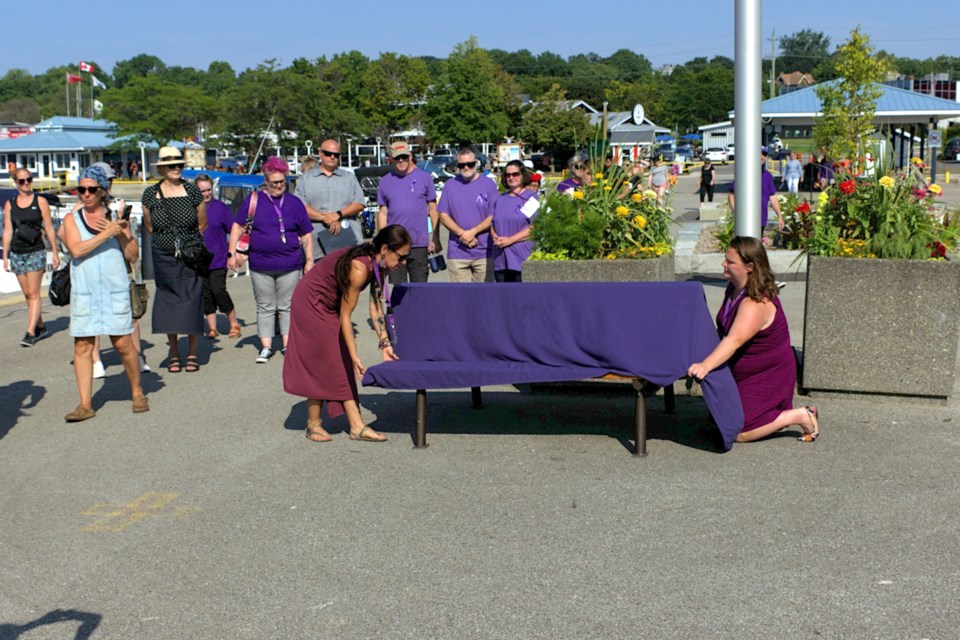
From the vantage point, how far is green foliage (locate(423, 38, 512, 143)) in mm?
78938

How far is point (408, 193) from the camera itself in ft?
37.1

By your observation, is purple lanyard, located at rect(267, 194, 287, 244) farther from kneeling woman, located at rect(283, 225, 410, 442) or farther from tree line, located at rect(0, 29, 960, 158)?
tree line, located at rect(0, 29, 960, 158)

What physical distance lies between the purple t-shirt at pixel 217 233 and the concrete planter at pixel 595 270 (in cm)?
456

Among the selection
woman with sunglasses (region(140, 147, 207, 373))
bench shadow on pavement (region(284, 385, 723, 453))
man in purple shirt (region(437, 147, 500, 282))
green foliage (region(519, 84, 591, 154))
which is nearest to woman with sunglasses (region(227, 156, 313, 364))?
woman with sunglasses (region(140, 147, 207, 373))

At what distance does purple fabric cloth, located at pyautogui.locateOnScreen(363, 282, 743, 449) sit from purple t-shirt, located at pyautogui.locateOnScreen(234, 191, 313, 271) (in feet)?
10.0

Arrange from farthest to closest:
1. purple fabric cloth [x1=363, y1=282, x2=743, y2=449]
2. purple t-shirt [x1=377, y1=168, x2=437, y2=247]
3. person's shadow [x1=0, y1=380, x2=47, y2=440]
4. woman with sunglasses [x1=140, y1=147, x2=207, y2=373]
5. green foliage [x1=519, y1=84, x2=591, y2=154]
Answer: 1. green foliage [x1=519, y1=84, x2=591, y2=154]
2. purple t-shirt [x1=377, y1=168, x2=437, y2=247]
3. woman with sunglasses [x1=140, y1=147, x2=207, y2=373]
4. person's shadow [x1=0, y1=380, x2=47, y2=440]
5. purple fabric cloth [x1=363, y1=282, x2=743, y2=449]

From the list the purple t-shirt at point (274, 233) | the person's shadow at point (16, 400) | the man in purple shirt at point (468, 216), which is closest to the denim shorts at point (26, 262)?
the person's shadow at point (16, 400)

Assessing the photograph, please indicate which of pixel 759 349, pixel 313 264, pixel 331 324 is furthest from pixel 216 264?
pixel 759 349

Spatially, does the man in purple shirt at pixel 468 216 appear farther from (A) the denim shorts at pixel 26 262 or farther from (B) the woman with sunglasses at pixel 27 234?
(A) the denim shorts at pixel 26 262

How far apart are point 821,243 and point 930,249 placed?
0.74 m

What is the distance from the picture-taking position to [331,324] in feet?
24.4

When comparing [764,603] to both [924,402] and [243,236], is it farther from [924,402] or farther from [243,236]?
[243,236]

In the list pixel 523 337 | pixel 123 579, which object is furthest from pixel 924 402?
pixel 123 579

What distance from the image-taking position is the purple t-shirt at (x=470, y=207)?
10852mm
